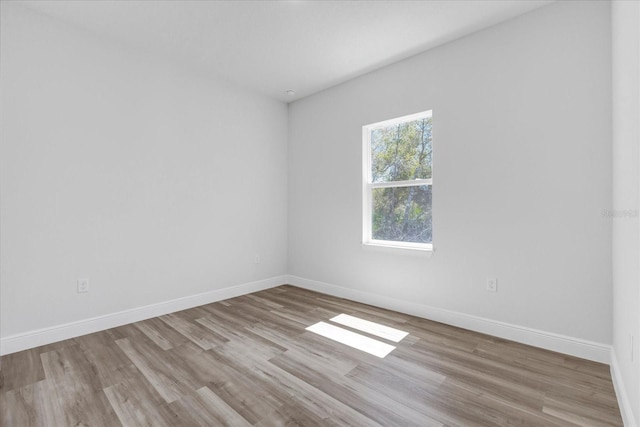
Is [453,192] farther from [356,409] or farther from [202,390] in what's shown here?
[202,390]

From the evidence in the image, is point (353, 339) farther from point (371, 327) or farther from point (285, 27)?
point (285, 27)

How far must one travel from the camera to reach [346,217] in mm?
3768

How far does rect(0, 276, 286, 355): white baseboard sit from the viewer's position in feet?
7.76

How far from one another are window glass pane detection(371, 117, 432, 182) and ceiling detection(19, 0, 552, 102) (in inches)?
28.5

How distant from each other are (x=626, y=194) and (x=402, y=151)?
6.53 ft

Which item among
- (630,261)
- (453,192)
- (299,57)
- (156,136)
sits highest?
(299,57)

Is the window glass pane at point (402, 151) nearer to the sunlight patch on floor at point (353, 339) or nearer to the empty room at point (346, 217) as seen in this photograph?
the empty room at point (346, 217)

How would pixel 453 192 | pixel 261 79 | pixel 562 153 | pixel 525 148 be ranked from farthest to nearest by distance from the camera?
pixel 261 79 → pixel 453 192 → pixel 525 148 → pixel 562 153

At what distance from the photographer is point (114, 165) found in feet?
9.39

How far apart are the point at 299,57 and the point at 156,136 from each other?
1.71 meters

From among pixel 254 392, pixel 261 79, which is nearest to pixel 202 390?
pixel 254 392

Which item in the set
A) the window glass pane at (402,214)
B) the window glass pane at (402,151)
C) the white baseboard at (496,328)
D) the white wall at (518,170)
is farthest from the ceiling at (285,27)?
the white baseboard at (496,328)

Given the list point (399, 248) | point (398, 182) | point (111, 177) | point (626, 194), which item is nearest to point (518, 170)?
point (626, 194)

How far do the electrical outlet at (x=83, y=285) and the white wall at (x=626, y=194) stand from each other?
369 cm
